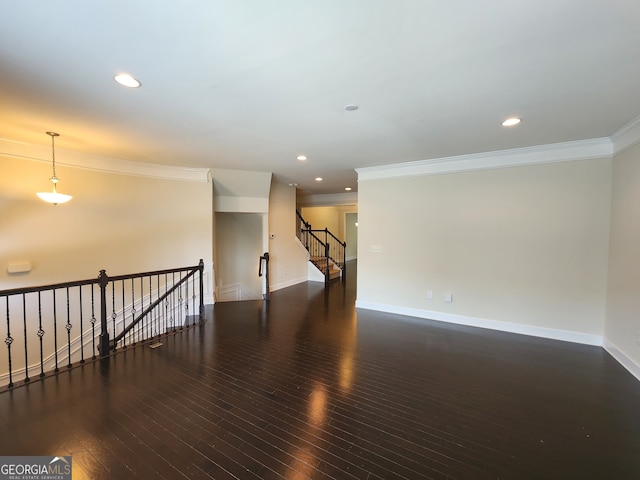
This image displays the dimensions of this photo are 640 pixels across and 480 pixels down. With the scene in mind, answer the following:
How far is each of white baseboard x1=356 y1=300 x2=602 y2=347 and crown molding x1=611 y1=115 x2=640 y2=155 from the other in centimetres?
250

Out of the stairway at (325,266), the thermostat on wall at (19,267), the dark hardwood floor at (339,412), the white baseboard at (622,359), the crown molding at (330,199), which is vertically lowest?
the dark hardwood floor at (339,412)

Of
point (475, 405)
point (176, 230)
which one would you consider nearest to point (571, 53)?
point (475, 405)

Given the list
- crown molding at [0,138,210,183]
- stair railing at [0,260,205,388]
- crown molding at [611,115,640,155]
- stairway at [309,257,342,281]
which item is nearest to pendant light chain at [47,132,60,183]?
crown molding at [0,138,210,183]

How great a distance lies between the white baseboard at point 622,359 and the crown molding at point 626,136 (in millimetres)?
2464

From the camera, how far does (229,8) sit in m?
1.47

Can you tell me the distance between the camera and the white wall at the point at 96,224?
149 inches

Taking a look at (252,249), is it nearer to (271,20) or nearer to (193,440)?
(193,440)

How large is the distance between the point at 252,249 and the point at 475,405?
6.93 m

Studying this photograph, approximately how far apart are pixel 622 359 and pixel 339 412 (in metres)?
3.52

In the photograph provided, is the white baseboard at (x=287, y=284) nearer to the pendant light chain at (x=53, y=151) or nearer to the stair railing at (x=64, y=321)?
the stair railing at (x=64, y=321)

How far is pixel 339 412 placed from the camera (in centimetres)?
235

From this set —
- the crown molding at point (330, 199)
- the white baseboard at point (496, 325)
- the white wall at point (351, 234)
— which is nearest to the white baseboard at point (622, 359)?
the white baseboard at point (496, 325)

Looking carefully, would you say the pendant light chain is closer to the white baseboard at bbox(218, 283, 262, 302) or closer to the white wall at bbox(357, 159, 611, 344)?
the white baseboard at bbox(218, 283, 262, 302)

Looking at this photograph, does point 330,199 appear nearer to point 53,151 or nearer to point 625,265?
point 53,151
